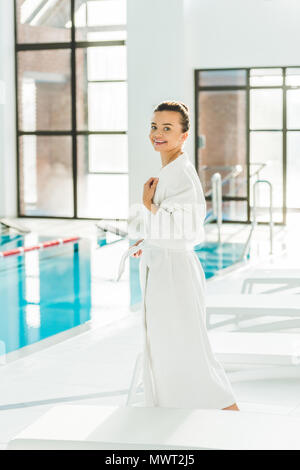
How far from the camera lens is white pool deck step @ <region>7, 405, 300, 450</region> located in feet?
10.0

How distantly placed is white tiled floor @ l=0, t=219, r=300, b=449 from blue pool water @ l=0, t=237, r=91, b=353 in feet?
1.06

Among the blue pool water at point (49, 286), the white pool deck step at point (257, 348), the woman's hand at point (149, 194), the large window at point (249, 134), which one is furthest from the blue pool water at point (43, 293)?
the large window at point (249, 134)

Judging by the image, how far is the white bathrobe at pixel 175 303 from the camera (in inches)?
137

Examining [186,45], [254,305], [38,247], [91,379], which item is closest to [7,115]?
[186,45]

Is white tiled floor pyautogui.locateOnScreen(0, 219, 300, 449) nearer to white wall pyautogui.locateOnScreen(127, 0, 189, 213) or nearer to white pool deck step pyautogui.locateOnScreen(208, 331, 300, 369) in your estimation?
white pool deck step pyautogui.locateOnScreen(208, 331, 300, 369)

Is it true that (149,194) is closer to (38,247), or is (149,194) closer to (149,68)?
(38,247)

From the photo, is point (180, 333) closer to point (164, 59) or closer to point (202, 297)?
point (202, 297)

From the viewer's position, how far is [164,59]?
13.6 metres

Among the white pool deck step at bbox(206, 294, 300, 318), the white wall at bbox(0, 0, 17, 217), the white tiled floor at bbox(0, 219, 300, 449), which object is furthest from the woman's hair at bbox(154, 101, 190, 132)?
the white wall at bbox(0, 0, 17, 217)

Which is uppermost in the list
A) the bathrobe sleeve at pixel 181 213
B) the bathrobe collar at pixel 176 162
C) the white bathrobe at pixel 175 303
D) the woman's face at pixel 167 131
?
the woman's face at pixel 167 131

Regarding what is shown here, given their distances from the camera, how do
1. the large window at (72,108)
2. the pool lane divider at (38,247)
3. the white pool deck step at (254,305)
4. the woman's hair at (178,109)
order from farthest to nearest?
the large window at (72,108) < the pool lane divider at (38,247) < the white pool deck step at (254,305) < the woman's hair at (178,109)

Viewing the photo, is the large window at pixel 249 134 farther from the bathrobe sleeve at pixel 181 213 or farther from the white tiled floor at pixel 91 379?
the bathrobe sleeve at pixel 181 213

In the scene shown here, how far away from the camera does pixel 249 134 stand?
1377 centimetres

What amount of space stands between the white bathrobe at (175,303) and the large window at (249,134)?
402 inches
